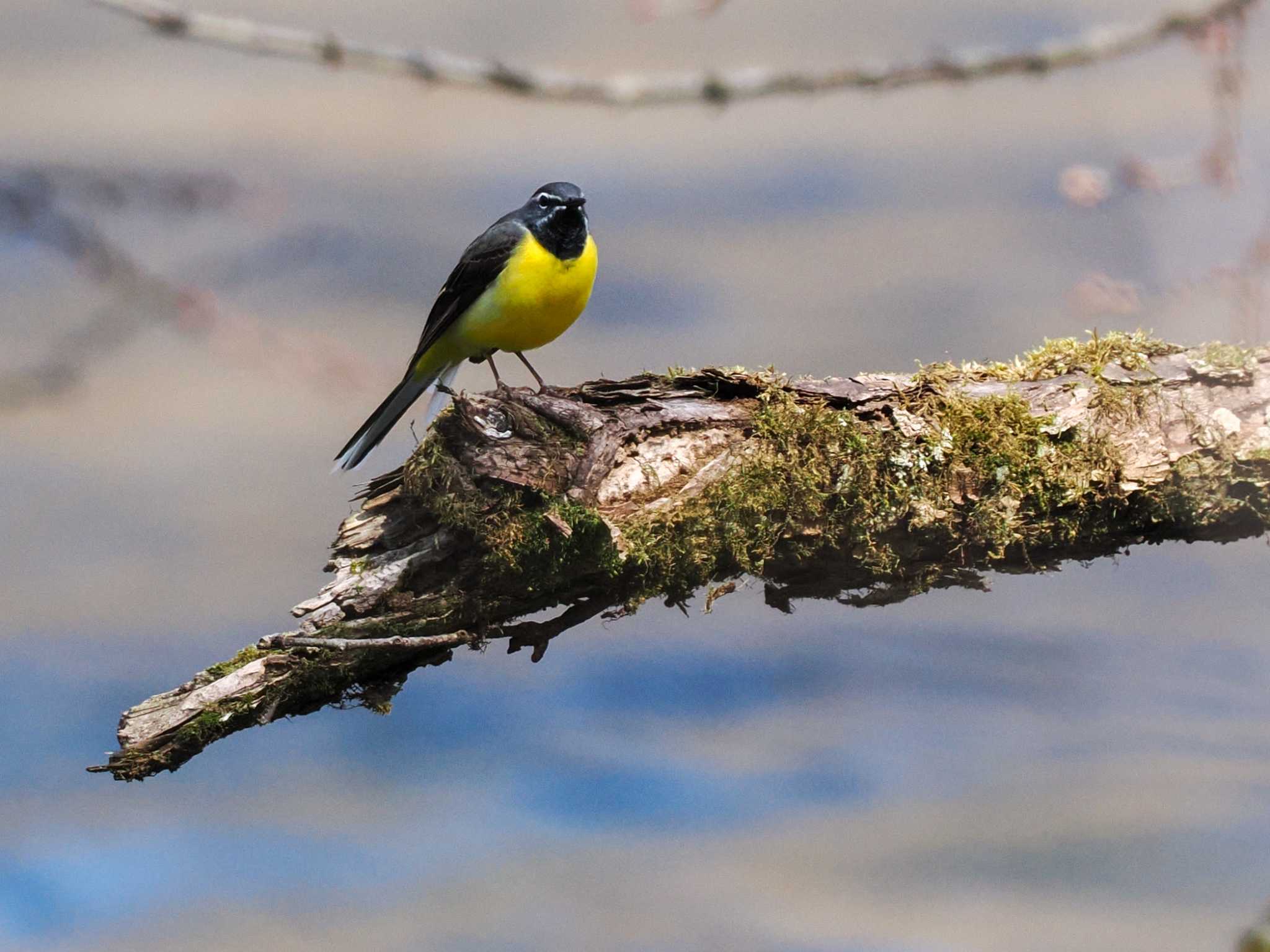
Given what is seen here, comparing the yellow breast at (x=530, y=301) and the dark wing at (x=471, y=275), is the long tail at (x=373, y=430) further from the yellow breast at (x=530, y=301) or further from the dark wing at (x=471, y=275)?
the yellow breast at (x=530, y=301)

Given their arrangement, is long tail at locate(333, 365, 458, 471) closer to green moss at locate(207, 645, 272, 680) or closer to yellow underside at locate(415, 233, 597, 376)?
yellow underside at locate(415, 233, 597, 376)

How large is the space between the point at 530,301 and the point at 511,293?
7 cm

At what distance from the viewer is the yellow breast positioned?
3.43 metres

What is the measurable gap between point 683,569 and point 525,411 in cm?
58

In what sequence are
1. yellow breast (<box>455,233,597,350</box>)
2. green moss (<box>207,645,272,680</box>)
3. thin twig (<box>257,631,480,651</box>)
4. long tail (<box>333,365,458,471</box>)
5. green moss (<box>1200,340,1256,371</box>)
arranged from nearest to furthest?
1. thin twig (<box>257,631,480,651</box>)
2. green moss (<box>207,645,272,680</box>)
3. green moss (<box>1200,340,1256,371</box>)
4. yellow breast (<box>455,233,597,350</box>)
5. long tail (<box>333,365,458,471</box>)

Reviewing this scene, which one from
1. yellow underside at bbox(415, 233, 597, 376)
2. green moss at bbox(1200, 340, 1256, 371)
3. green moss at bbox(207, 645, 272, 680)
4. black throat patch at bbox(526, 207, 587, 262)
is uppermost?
black throat patch at bbox(526, 207, 587, 262)

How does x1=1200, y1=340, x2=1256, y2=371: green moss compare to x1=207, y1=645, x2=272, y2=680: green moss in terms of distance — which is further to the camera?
x1=1200, y1=340, x2=1256, y2=371: green moss

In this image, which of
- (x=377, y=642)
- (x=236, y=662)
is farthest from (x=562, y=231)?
(x=236, y=662)

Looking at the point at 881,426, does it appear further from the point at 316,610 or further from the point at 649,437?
the point at 316,610

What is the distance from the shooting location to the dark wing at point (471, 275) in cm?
352

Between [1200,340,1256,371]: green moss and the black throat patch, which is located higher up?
the black throat patch

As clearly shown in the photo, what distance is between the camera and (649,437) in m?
2.87

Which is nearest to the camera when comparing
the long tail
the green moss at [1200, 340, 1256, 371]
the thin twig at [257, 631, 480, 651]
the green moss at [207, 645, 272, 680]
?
the thin twig at [257, 631, 480, 651]

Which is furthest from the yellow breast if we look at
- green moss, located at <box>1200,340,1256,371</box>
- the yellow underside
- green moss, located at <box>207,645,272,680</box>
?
green moss, located at <box>1200,340,1256,371</box>
